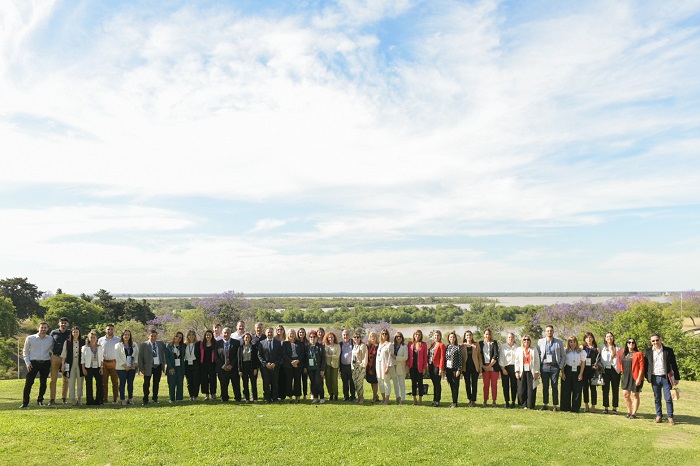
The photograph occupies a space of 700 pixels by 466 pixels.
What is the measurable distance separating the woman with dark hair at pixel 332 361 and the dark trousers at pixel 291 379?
83 cm

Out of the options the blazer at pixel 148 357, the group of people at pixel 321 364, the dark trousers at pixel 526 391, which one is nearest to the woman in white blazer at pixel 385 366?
the group of people at pixel 321 364

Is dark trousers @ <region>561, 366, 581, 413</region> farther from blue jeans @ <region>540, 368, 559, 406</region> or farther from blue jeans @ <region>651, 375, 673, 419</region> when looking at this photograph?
blue jeans @ <region>651, 375, 673, 419</region>

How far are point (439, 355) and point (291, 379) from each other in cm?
409

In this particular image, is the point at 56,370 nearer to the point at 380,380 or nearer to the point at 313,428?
the point at 313,428

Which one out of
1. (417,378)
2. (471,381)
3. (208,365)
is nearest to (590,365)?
(471,381)

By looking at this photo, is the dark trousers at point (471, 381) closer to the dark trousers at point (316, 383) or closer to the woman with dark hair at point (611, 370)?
the woman with dark hair at point (611, 370)

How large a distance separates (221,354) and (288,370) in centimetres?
184

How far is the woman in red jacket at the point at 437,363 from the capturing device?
1323 cm

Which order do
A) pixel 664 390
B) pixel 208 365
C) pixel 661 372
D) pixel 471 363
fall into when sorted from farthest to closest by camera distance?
pixel 471 363, pixel 208 365, pixel 664 390, pixel 661 372

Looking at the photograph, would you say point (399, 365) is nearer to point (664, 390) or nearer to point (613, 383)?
point (613, 383)

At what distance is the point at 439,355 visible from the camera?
13.5 m

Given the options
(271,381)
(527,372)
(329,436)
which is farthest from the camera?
(271,381)

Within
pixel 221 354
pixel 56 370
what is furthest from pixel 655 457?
pixel 56 370

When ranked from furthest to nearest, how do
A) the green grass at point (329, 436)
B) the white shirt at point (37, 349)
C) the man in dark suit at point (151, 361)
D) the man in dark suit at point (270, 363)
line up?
the man in dark suit at point (270, 363), the man in dark suit at point (151, 361), the white shirt at point (37, 349), the green grass at point (329, 436)
